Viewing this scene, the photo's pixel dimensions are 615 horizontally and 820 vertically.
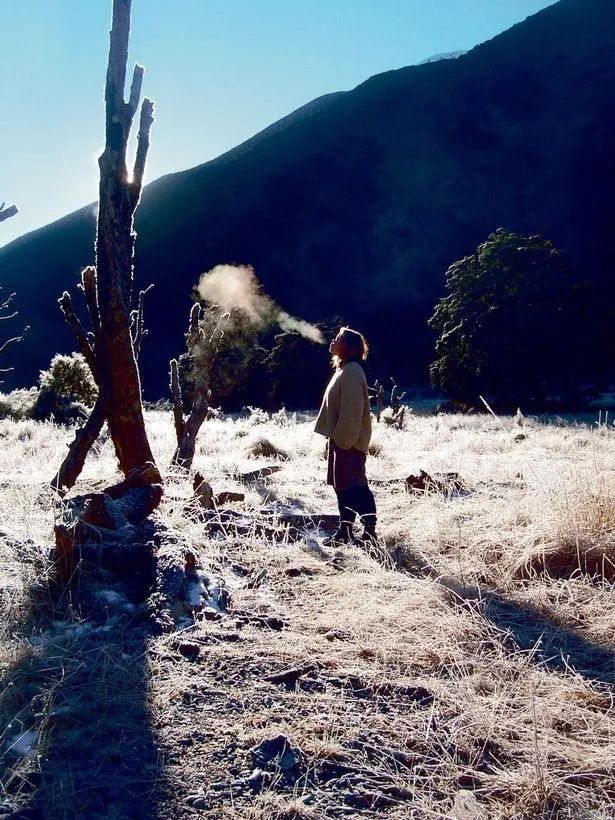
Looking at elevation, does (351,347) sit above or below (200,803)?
above

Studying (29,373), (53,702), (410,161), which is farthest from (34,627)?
(410,161)

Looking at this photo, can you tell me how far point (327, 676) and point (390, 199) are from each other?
62772 mm

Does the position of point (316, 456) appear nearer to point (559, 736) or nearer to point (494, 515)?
point (494, 515)

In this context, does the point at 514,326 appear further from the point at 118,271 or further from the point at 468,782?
the point at 468,782

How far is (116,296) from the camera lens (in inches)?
205

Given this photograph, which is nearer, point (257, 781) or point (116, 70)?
point (257, 781)

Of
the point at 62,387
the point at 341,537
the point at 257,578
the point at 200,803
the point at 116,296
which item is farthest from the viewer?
the point at 62,387

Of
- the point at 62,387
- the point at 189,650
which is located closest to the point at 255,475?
the point at 189,650

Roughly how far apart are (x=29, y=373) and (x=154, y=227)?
2358 cm

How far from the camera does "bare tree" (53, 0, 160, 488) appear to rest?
521cm

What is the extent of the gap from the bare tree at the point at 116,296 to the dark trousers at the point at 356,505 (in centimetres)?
173

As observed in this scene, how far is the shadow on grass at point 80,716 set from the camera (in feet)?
5.58

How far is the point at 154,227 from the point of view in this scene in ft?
198

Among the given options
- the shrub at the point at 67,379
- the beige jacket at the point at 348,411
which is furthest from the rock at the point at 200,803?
the shrub at the point at 67,379
